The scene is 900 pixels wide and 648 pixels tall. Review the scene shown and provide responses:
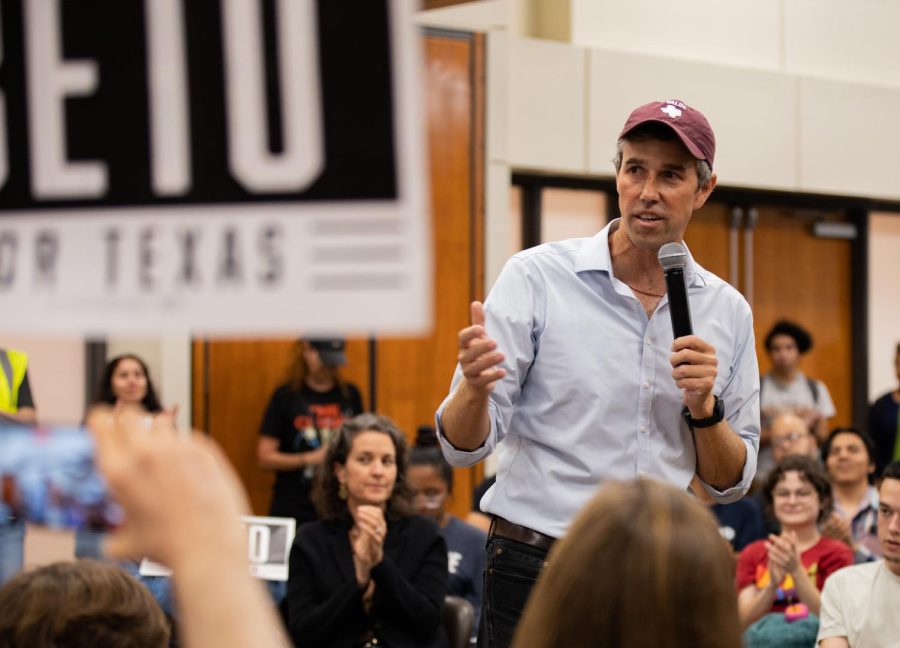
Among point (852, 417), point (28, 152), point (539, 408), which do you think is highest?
point (28, 152)

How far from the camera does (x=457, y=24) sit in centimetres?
732

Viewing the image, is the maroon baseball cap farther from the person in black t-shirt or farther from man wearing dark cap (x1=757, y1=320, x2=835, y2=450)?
man wearing dark cap (x1=757, y1=320, x2=835, y2=450)

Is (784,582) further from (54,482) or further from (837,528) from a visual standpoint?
(54,482)

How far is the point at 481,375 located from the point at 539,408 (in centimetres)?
32

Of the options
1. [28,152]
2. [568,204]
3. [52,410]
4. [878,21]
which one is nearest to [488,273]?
[568,204]

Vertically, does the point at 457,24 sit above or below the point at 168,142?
above

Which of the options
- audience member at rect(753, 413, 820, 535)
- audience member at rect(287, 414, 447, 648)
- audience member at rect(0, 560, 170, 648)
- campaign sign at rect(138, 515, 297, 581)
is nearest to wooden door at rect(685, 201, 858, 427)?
audience member at rect(753, 413, 820, 535)

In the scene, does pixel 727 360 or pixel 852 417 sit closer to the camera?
pixel 727 360

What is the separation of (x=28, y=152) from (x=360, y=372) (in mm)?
5894

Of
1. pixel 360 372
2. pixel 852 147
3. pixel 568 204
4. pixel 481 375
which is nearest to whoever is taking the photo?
pixel 481 375

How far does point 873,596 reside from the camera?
3676mm

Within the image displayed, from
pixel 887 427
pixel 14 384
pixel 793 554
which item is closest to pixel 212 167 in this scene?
pixel 14 384

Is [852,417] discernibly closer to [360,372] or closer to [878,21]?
[878,21]

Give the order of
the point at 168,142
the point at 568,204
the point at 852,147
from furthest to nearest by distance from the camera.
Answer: the point at 852,147, the point at 568,204, the point at 168,142
